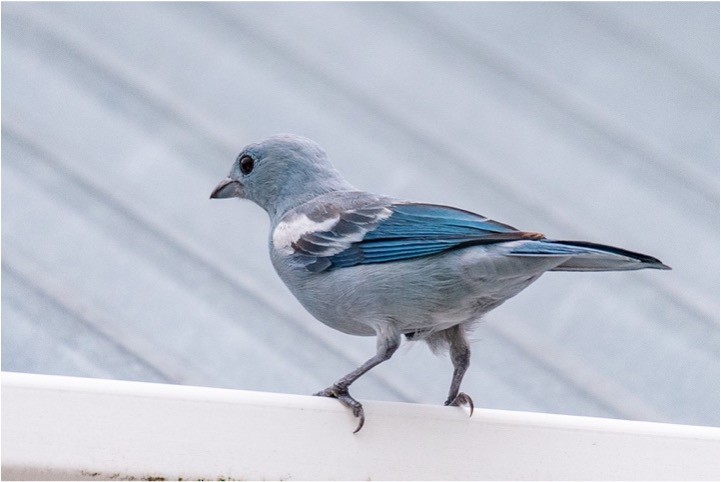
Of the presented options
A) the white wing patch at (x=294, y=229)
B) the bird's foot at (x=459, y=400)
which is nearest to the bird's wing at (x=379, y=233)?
the white wing patch at (x=294, y=229)

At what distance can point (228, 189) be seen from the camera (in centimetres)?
188

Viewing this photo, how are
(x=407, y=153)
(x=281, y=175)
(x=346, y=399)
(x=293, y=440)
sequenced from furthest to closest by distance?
1. (x=407, y=153)
2. (x=281, y=175)
3. (x=346, y=399)
4. (x=293, y=440)

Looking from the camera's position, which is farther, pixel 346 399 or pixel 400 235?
pixel 400 235

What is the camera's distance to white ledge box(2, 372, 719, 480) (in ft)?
4.12

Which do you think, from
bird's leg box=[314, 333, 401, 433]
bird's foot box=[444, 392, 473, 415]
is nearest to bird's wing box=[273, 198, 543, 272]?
bird's leg box=[314, 333, 401, 433]

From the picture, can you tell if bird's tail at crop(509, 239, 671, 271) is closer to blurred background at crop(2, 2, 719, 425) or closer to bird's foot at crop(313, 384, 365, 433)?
bird's foot at crop(313, 384, 365, 433)

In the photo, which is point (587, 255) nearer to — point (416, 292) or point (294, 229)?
point (416, 292)

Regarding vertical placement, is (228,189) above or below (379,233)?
below

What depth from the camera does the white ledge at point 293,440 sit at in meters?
1.26

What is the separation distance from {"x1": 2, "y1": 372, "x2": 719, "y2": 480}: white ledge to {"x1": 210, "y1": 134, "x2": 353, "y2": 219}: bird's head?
503 mm

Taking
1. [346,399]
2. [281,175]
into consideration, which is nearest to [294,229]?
[281,175]

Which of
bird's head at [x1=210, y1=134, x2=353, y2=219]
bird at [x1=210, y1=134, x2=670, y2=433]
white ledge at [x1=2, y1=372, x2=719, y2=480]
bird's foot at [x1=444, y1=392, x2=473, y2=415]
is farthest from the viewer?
bird's head at [x1=210, y1=134, x2=353, y2=219]

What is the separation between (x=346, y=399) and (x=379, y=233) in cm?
30

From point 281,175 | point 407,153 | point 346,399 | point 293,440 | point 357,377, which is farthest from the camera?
point 407,153
